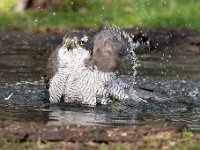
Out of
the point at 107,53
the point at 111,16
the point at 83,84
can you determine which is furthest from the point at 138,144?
the point at 111,16

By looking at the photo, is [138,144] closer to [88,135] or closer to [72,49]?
[88,135]

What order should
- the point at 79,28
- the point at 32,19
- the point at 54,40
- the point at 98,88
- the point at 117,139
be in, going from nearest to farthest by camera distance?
1. the point at 117,139
2. the point at 98,88
3. the point at 54,40
4. the point at 79,28
5. the point at 32,19

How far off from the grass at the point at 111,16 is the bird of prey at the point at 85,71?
7.92 meters

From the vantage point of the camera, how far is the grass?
1717cm

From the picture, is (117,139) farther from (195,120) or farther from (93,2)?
(93,2)

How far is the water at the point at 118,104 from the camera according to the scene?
8148mm

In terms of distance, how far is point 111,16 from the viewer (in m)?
18.1

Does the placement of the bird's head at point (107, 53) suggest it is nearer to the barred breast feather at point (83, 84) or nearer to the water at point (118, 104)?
the barred breast feather at point (83, 84)

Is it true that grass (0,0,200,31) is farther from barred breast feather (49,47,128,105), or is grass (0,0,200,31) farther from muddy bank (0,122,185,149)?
muddy bank (0,122,185,149)

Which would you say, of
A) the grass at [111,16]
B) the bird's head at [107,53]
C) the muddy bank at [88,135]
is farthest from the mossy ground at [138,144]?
the grass at [111,16]

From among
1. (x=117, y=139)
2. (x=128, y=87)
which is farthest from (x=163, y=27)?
(x=117, y=139)

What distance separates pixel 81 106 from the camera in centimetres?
890

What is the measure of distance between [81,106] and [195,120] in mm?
1494

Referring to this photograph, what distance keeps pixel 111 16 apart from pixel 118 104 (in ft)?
30.8
